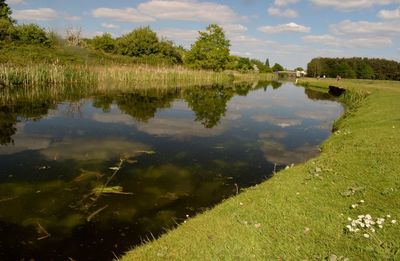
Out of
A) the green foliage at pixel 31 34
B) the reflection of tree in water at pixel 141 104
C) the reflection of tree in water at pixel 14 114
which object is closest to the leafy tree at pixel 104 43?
the green foliage at pixel 31 34

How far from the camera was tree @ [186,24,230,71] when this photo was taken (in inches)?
2731

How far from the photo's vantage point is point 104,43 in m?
71.3

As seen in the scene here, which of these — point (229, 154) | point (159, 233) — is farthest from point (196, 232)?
point (229, 154)

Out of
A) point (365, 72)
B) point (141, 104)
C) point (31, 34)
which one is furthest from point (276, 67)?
point (141, 104)

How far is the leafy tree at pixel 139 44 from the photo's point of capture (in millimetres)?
70812

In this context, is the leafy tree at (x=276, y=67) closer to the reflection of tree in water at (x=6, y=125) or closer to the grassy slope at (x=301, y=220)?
the reflection of tree in water at (x=6, y=125)

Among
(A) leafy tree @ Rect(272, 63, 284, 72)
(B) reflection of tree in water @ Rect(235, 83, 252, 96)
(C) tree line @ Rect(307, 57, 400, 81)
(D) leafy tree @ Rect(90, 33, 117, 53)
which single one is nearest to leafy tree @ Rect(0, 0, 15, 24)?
(D) leafy tree @ Rect(90, 33, 117, 53)

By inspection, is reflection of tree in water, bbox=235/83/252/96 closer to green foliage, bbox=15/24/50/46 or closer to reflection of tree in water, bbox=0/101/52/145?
reflection of tree in water, bbox=0/101/52/145

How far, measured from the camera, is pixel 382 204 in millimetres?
7023

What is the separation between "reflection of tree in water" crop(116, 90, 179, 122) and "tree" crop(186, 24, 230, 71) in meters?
40.4

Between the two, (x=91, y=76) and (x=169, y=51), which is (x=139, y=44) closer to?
(x=169, y=51)

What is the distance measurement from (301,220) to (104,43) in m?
71.0

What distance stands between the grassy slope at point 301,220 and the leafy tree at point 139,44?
214 feet

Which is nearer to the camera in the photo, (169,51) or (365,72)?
(169,51)
